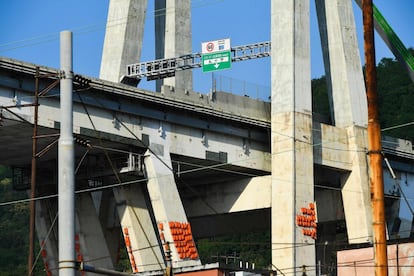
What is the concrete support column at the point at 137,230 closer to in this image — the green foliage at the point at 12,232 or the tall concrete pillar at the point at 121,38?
the tall concrete pillar at the point at 121,38

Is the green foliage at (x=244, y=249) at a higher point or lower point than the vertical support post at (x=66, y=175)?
higher

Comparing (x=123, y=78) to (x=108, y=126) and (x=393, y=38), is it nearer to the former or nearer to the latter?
(x=108, y=126)

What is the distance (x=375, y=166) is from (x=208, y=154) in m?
45.8

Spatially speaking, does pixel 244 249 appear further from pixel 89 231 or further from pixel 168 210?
pixel 168 210

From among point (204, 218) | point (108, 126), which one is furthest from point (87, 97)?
point (204, 218)

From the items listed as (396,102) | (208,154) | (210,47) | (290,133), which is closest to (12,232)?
(396,102)

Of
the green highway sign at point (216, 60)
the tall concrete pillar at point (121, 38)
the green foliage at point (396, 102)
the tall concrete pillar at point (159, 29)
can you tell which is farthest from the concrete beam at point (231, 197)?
the green foliage at point (396, 102)

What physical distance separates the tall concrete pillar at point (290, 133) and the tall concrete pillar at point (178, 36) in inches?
313

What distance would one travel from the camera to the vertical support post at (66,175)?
91.2 feet

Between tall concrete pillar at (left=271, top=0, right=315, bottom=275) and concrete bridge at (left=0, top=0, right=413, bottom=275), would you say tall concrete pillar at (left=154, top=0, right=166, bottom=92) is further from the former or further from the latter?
tall concrete pillar at (left=271, top=0, right=315, bottom=275)

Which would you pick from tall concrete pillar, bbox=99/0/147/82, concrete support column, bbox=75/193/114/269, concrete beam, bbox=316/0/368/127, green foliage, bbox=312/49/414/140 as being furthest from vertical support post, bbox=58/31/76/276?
green foliage, bbox=312/49/414/140

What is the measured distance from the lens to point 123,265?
452 ft

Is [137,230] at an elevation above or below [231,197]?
below

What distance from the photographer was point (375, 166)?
101 ft
